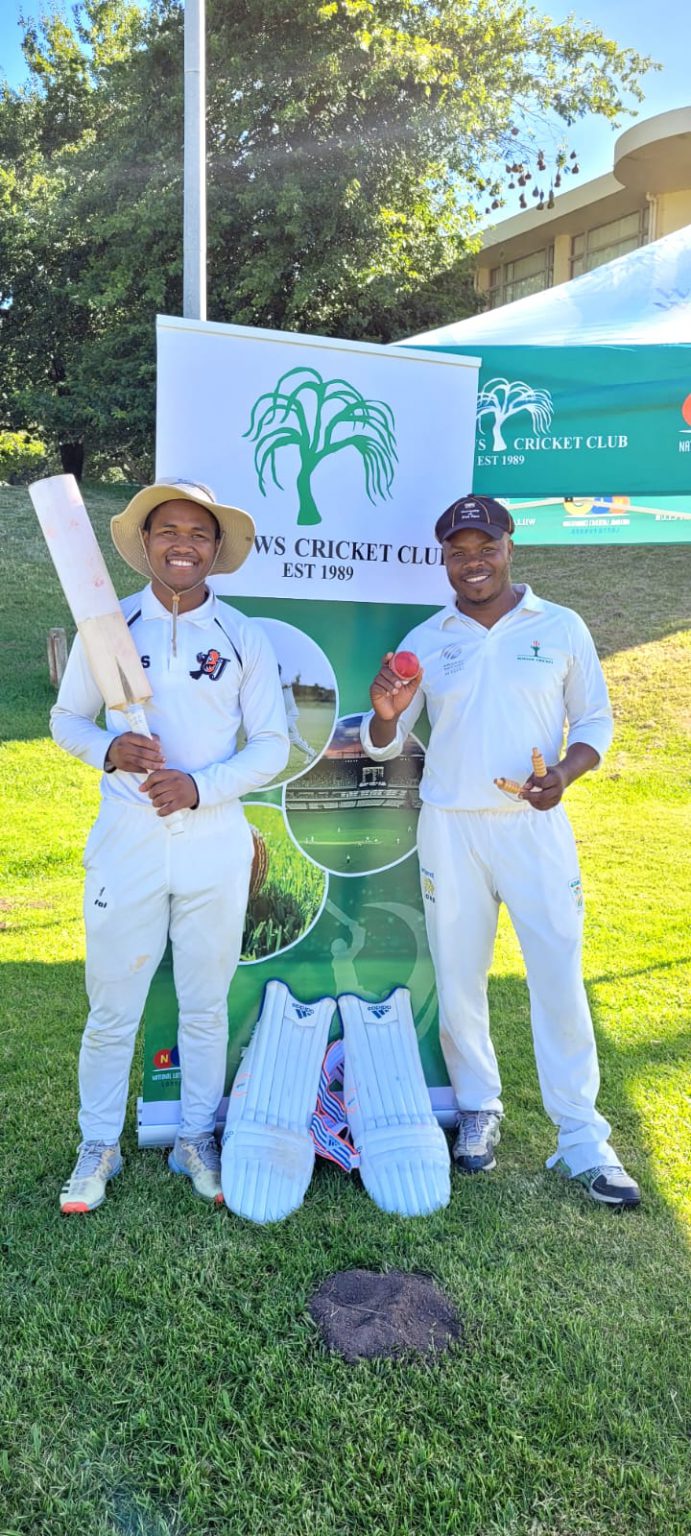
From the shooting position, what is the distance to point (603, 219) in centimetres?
2117

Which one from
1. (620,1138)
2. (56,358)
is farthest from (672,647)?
(56,358)

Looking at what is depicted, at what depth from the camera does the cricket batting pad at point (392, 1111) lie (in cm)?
326

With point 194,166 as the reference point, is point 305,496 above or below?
below

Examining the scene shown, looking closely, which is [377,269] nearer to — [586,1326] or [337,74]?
[337,74]

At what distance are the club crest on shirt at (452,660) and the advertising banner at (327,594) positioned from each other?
447 millimetres

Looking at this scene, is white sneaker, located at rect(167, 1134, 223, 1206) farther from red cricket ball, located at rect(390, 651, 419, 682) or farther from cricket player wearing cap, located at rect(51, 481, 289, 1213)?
red cricket ball, located at rect(390, 651, 419, 682)

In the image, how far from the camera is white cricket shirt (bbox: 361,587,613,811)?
10.8 feet

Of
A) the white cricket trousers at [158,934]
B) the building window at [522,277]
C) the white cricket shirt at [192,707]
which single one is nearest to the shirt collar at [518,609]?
the white cricket shirt at [192,707]

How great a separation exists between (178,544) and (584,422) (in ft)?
6.56

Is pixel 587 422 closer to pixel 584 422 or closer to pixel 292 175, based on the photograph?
pixel 584 422

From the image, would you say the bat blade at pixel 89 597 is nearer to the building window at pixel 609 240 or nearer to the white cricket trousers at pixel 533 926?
the white cricket trousers at pixel 533 926

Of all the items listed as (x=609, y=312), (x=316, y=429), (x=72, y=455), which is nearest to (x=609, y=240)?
(x=72, y=455)

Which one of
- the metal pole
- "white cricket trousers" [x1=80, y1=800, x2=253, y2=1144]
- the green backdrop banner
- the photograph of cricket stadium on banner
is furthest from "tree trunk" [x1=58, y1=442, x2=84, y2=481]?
"white cricket trousers" [x1=80, y1=800, x2=253, y2=1144]

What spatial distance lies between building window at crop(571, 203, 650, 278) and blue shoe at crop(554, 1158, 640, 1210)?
19.6 m
